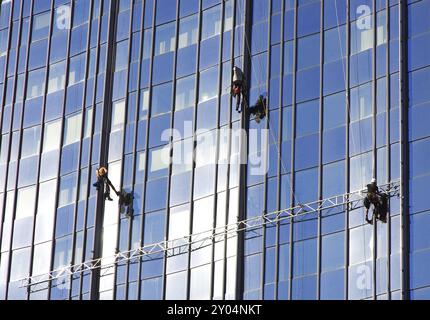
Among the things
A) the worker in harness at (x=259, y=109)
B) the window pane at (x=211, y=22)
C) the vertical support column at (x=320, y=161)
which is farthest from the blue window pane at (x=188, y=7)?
the vertical support column at (x=320, y=161)

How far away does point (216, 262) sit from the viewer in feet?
245

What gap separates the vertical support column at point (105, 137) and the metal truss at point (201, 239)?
0.63 m

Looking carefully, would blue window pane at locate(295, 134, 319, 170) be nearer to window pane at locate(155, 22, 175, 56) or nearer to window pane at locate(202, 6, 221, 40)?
window pane at locate(202, 6, 221, 40)

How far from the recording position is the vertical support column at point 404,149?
67188 millimetres

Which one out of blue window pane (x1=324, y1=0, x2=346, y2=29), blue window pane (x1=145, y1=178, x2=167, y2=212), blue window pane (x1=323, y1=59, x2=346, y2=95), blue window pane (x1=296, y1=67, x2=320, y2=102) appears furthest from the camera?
blue window pane (x1=145, y1=178, x2=167, y2=212)

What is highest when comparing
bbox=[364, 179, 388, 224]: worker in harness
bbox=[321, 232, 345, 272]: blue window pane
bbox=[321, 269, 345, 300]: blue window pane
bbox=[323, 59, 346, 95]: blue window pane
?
bbox=[323, 59, 346, 95]: blue window pane

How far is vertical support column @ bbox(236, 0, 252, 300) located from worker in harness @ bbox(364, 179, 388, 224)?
6988 mm

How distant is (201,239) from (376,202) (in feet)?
32.9

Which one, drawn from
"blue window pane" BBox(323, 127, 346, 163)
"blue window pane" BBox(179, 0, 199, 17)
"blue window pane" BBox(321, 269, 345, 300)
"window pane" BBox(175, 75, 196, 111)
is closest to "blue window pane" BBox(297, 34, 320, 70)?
"blue window pane" BBox(323, 127, 346, 163)

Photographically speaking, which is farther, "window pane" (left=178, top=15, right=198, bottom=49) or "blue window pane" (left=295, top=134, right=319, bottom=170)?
"window pane" (left=178, top=15, right=198, bottom=49)

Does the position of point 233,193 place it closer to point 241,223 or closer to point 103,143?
point 241,223

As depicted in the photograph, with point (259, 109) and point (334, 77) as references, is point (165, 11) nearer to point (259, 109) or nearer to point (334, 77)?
point (259, 109)

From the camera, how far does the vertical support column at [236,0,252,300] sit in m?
73.1
